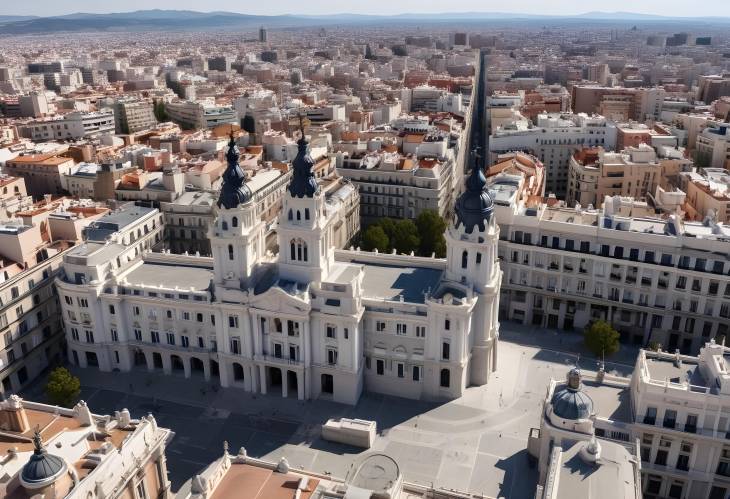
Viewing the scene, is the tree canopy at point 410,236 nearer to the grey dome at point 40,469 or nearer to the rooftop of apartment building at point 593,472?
the rooftop of apartment building at point 593,472

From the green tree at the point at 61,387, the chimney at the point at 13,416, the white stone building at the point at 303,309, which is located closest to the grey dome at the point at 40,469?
the chimney at the point at 13,416

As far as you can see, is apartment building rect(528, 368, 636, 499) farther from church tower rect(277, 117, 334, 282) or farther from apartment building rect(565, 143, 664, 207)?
apartment building rect(565, 143, 664, 207)

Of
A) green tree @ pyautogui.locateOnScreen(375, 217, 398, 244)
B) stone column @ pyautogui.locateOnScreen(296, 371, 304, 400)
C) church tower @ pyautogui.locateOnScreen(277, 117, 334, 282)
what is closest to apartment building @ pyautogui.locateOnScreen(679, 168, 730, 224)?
green tree @ pyautogui.locateOnScreen(375, 217, 398, 244)

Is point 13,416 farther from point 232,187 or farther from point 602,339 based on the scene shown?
point 602,339

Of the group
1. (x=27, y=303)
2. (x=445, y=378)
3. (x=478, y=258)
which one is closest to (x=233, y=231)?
(x=27, y=303)

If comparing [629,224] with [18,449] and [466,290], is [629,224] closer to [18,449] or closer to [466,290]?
[466,290]

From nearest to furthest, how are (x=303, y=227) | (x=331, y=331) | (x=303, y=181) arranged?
(x=303, y=181) < (x=303, y=227) < (x=331, y=331)
